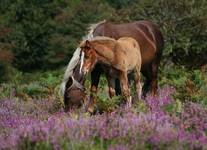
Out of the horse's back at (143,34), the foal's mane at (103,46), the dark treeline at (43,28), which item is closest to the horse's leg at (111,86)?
the foal's mane at (103,46)

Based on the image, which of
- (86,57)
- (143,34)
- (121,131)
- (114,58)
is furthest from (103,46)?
(121,131)

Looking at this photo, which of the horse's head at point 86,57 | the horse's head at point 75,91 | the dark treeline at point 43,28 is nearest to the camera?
the horse's head at point 86,57

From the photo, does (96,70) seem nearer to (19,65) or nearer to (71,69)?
(71,69)

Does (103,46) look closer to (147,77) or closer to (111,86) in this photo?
(111,86)

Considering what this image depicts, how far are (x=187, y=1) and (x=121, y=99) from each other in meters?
15.9

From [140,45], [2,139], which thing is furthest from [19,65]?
[2,139]

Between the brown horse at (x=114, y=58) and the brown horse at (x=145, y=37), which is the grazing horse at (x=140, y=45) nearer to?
the brown horse at (x=145, y=37)

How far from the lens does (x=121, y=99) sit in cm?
1026

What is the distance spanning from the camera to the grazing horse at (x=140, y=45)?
10.5m

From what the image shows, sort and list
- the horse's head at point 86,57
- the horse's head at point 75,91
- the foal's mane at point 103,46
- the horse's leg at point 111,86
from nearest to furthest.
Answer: the horse's head at point 86,57, the foal's mane at point 103,46, the horse's head at point 75,91, the horse's leg at point 111,86

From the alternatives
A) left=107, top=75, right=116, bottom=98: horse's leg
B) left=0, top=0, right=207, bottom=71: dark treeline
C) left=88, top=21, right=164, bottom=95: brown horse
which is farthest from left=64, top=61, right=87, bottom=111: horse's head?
left=0, top=0, right=207, bottom=71: dark treeline

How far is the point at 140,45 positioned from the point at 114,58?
2.37 meters

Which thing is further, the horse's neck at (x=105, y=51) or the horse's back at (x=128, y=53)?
the horse's back at (x=128, y=53)

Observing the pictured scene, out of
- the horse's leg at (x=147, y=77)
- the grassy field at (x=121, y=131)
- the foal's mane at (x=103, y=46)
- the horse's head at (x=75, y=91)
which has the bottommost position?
the horse's leg at (x=147, y=77)
